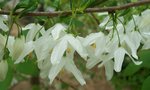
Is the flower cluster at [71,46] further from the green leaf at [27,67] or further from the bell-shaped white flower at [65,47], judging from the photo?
the green leaf at [27,67]

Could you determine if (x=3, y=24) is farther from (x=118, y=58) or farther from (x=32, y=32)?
(x=118, y=58)

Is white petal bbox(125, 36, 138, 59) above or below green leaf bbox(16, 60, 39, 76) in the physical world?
above

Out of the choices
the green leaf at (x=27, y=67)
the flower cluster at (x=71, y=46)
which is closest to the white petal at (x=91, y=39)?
the flower cluster at (x=71, y=46)

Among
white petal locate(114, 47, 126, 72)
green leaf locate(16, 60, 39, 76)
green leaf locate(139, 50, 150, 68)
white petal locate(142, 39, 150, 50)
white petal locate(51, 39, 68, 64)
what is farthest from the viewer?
green leaf locate(16, 60, 39, 76)

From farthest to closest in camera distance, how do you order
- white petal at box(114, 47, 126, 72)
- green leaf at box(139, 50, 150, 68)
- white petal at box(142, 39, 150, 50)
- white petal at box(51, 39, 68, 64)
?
green leaf at box(139, 50, 150, 68) → white petal at box(142, 39, 150, 50) → white petal at box(114, 47, 126, 72) → white petal at box(51, 39, 68, 64)

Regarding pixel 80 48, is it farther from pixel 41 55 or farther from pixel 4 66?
pixel 4 66

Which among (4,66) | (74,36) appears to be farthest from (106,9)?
(4,66)

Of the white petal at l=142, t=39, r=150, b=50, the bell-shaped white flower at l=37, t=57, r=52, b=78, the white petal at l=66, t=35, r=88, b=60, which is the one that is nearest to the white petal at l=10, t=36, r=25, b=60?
the bell-shaped white flower at l=37, t=57, r=52, b=78

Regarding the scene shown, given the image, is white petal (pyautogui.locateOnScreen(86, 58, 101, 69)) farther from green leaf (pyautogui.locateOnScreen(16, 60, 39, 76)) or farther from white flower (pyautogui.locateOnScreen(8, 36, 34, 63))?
green leaf (pyautogui.locateOnScreen(16, 60, 39, 76))
